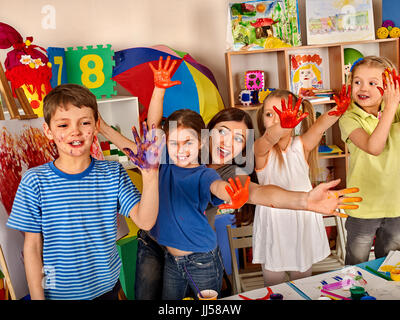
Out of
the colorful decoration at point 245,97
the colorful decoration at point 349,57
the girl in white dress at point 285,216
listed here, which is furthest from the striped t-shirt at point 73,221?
the colorful decoration at point 349,57

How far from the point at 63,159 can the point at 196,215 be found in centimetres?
45

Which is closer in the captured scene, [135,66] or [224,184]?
[224,184]

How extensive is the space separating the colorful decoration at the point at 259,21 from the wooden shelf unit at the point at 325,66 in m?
0.14

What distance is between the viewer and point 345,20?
9.30ft

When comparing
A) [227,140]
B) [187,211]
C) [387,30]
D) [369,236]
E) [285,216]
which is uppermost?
[387,30]

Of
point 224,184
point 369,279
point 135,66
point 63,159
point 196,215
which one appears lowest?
point 369,279

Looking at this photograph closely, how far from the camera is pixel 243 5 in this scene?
9.11ft

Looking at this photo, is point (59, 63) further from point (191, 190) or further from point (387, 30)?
point (387, 30)

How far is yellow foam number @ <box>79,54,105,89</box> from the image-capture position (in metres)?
2.38

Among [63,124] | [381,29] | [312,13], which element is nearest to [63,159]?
[63,124]

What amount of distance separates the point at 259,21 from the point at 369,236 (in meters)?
1.60

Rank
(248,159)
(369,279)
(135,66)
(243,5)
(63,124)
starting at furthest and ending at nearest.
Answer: (243,5), (135,66), (248,159), (369,279), (63,124)

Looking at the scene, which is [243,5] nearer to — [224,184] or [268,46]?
[268,46]

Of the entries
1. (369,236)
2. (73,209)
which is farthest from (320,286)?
(73,209)
